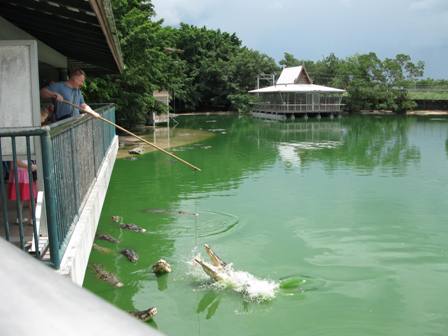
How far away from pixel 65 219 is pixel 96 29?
2924 millimetres

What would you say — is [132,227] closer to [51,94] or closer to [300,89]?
[51,94]

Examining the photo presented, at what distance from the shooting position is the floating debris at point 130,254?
8099mm

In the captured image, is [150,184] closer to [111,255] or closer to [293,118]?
[111,255]

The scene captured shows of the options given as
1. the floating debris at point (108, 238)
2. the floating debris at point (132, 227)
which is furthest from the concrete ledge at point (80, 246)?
the floating debris at point (132, 227)

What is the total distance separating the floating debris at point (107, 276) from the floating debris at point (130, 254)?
71cm

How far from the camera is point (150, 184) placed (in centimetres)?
1437

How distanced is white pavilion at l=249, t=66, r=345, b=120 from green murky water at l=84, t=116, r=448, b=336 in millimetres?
22006

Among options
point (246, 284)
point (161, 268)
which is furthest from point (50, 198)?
point (161, 268)

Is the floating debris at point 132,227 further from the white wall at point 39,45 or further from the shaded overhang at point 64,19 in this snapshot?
the shaded overhang at point 64,19

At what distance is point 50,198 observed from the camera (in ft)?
9.92

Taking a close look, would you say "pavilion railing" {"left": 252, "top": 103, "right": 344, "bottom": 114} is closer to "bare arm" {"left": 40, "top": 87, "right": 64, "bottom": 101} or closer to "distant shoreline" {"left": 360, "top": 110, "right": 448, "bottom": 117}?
"distant shoreline" {"left": 360, "top": 110, "right": 448, "bottom": 117}

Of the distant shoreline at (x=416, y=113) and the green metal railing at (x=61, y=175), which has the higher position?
the distant shoreline at (x=416, y=113)

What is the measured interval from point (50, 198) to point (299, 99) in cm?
4034

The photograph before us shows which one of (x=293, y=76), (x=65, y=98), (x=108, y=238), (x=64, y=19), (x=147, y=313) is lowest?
(x=147, y=313)
